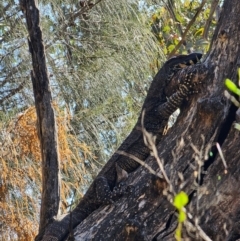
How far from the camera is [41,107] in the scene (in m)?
4.35

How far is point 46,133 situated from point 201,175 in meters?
1.24

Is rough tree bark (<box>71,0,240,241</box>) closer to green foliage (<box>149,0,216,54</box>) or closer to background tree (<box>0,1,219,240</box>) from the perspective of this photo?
background tree (<box>0,1,219,240</box>)

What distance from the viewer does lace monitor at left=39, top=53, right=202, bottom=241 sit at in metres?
4.25

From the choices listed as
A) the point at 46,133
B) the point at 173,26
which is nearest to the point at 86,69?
the point at 46,133

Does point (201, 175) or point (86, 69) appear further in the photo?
point (86, 69)

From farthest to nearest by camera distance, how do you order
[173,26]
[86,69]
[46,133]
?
[173,26] < [86,69] < [46,133]

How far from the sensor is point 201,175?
3.54 meters

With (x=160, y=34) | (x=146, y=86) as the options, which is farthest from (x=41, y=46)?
(x=160, y=34)

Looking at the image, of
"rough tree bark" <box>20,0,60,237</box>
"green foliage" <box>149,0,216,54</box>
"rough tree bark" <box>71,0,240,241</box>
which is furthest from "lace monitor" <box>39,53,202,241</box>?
"green foliage" <box>149,0,216,54</box>

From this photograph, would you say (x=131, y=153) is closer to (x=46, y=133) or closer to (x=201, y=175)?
(x=46, y=133)

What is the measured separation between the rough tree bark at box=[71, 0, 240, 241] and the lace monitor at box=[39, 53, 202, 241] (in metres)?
0.27

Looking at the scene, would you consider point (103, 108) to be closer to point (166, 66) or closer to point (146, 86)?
point (146, 86)

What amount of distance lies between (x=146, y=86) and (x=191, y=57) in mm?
1857

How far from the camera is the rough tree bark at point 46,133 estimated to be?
4.32m
